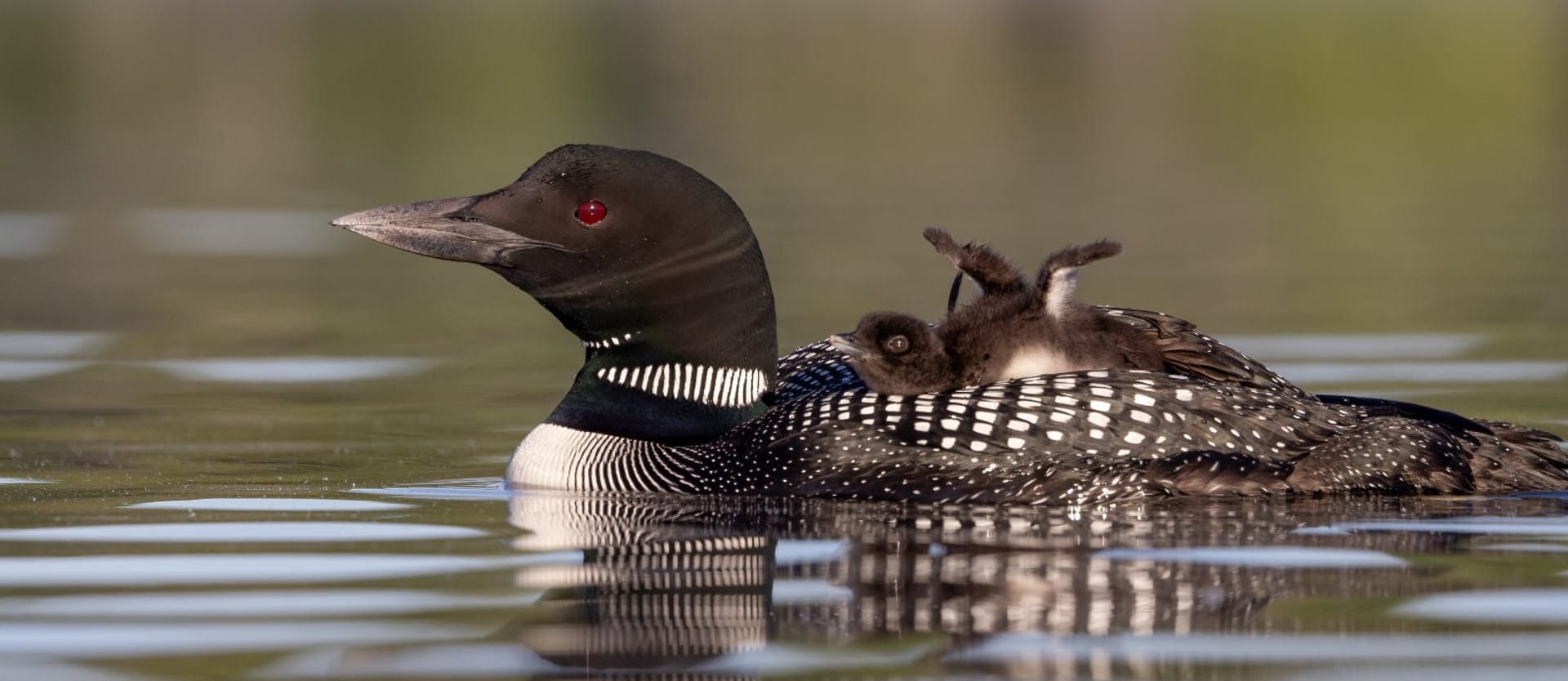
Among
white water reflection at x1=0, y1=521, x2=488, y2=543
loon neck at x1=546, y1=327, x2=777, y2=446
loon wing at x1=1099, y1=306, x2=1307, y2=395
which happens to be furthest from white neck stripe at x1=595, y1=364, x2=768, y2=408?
loon wing at x1=1099, y1=306, x2=1307, y2=395

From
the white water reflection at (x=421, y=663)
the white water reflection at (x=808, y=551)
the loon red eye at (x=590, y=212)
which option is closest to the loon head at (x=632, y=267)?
the loon red eye at (x=590, y=212)

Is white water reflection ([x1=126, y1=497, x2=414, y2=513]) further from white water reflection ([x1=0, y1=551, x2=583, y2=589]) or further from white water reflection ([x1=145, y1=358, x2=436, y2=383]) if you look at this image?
white water reflection ([x1=145, y1=358, x2=436, y2=383])

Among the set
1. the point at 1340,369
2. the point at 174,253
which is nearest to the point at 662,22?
the point at 174,253

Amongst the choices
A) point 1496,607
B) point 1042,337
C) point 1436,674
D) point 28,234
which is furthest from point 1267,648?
point 28,234

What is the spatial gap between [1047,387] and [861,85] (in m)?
27.1

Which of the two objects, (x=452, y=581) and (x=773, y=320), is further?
(x=773, y=320)

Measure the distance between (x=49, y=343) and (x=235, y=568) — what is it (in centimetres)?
516

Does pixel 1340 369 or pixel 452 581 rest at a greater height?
pixel 1340 369

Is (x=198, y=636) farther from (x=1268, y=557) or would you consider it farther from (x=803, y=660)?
(x=1268, y=557)

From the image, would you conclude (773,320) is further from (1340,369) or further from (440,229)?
(1340,369)

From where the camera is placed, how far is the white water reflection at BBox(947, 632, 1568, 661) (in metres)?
Result: 3.95

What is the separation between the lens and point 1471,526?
5281 mm

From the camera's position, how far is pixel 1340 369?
8.44 meters

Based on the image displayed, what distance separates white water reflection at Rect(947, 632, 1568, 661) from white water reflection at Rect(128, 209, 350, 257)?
1010cm
